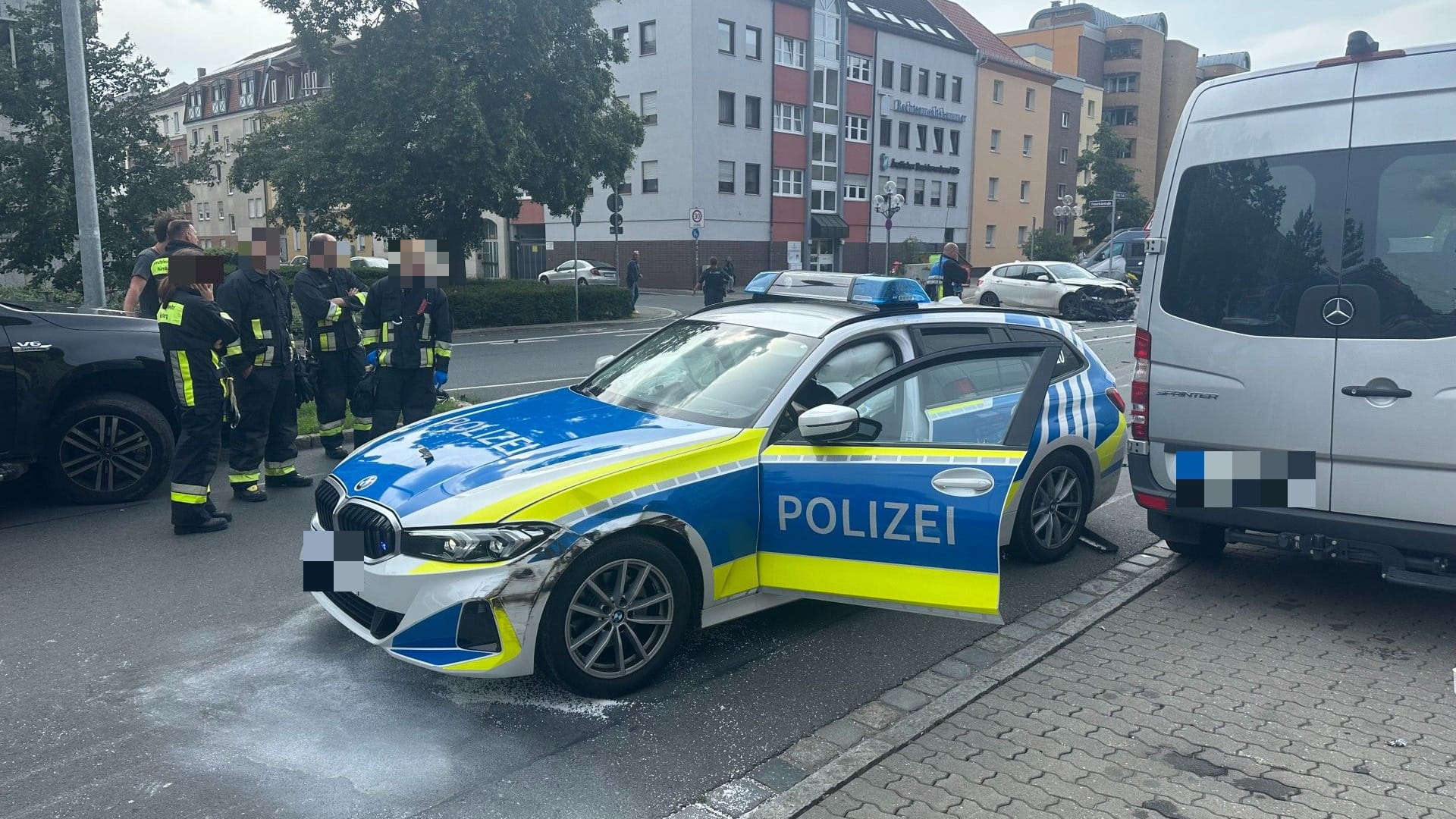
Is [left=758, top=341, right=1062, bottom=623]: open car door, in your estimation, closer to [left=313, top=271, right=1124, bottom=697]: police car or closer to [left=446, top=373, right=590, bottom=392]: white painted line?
[left=313, top=271, right=1124, bottom=697]: police car

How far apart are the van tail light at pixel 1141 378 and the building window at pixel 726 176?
39.7 meters

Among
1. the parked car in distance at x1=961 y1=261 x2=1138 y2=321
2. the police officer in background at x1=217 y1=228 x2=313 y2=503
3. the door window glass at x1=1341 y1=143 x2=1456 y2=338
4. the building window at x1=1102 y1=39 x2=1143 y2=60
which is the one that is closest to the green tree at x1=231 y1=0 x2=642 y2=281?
the parked car in distance at x1=961 y1=261 x2=1138 y2=321

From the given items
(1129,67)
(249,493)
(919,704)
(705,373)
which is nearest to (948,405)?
(705,373)

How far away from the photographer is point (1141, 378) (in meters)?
5.51

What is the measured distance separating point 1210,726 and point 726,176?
42.1 m

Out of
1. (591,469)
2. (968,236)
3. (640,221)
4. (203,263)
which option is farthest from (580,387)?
(968,236)

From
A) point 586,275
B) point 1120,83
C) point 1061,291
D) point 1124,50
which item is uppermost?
point 1124,50

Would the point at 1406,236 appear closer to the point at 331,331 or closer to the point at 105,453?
the point at 331,331

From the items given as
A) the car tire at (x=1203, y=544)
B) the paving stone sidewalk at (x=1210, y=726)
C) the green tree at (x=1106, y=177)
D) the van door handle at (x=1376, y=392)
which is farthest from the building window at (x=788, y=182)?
the van door handle at (x=1376, y=392)

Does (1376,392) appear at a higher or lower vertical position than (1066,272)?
lower

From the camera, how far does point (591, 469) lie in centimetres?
404

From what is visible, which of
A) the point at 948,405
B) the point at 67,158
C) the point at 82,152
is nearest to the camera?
the point at 948,405

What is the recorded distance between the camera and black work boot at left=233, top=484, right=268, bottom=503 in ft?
23.8

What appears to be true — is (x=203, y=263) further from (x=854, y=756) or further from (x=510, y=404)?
(x=854, y=756)
